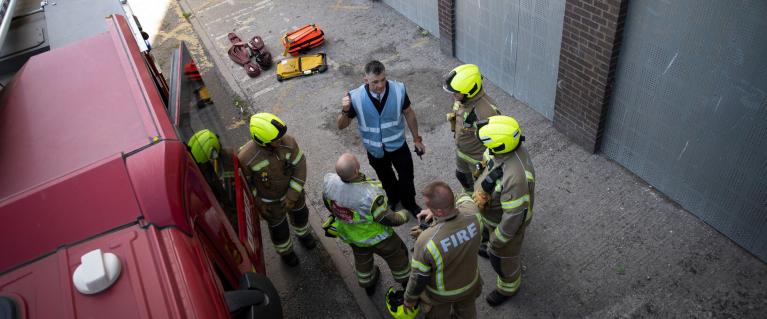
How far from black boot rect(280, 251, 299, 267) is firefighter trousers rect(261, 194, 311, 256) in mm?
48

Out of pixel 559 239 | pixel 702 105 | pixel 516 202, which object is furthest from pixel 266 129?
pixel 702 105

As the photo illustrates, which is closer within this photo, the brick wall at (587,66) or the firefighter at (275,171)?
the firefighter at (275,171)

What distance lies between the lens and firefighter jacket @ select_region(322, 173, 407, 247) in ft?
13.8

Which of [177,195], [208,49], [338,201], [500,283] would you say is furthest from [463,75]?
[208,49]

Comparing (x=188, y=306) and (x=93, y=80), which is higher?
(x=93, y=80)

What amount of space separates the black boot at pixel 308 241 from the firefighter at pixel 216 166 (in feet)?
4.76

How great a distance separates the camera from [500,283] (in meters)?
4.81

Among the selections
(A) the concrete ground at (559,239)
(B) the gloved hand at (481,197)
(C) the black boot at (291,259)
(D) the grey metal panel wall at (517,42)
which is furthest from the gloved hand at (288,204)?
(D) the grey metal panel wall at (517,42)

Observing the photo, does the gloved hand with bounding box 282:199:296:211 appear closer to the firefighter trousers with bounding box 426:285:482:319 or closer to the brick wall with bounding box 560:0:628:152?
the firefighter trousers with bounding box 426:285:482:319

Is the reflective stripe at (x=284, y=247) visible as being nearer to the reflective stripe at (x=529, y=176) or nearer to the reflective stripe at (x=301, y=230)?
the reflective stripe at (x=301, y=230)

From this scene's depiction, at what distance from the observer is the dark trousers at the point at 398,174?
5535 millimetres

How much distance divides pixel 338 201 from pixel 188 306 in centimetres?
207

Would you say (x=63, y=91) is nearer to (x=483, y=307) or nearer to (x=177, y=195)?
(x=177, y=195)

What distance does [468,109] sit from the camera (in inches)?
195
